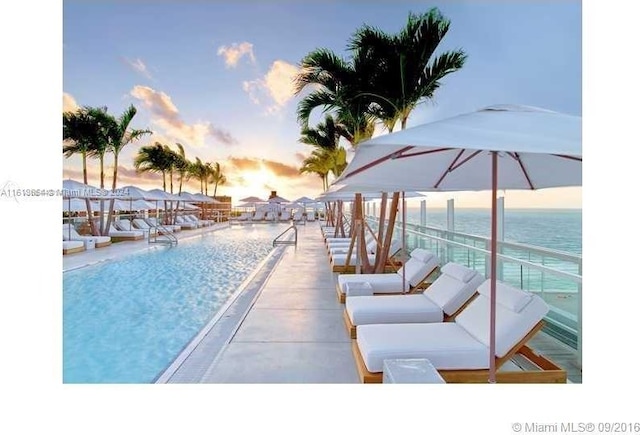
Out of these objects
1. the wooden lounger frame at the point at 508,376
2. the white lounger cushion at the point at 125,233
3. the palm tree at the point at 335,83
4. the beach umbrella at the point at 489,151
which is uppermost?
the palm tree at the point at 335,83

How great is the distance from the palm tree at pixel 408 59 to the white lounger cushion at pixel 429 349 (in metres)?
4.04

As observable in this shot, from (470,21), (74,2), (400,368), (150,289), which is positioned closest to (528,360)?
(400,368)

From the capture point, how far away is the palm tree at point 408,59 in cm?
576

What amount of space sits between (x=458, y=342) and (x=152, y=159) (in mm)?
25766

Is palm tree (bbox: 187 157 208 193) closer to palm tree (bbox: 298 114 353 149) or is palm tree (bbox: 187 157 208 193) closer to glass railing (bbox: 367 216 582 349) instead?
palm tree (bbox: 298 114 353 149)

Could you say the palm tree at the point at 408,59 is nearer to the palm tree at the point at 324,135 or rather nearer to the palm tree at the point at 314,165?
the palm tree at the point at 324,135

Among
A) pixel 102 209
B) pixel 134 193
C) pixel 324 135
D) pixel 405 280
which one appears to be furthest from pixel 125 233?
pixel 405 280

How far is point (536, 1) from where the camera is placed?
4.89m

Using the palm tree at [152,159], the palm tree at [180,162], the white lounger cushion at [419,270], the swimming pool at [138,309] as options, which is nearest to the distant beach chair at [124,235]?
the swimming pool at [138,309]

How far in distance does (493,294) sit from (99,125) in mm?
16289

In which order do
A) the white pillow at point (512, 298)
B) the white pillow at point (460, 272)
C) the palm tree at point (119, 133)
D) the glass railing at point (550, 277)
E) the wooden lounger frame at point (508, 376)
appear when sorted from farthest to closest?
the palm tree at point (119, 133) < the white pillow at point (460, 272) < the glass railing at point (550, 277) < the white pillow at point (512, 298) < the wooden lounger frame at point (508, 376)

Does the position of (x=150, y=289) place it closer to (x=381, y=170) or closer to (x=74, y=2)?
(x=74, y=2)

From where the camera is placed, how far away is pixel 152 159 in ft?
83.9

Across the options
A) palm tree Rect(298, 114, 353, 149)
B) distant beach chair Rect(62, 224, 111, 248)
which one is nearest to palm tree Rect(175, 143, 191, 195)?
distant beach chair Rect(62, 224, 111, 248)
